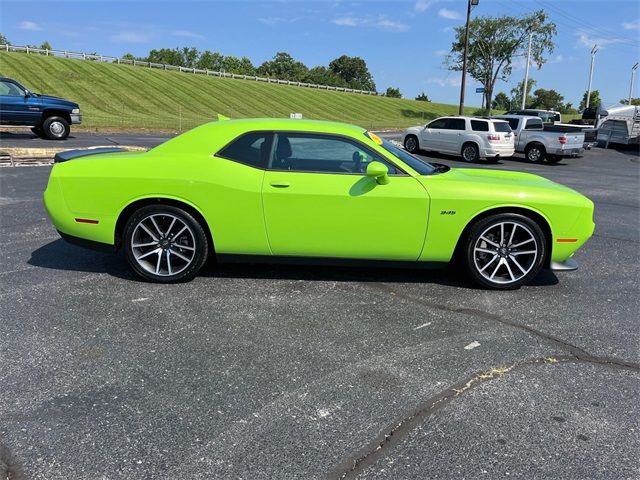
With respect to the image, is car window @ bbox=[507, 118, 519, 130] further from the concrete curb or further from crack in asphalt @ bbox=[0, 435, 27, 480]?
crack in asphalt @ bbox=[0, 435, 27, 480]

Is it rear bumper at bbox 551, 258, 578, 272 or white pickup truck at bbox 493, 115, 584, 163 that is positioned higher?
white pickup truck at bbox 493, 115, 584, 163

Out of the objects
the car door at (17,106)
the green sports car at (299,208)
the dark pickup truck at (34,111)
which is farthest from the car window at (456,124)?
the green sports car at (299,208)

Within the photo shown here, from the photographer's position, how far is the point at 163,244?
4520 mm

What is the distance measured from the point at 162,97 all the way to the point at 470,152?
32188 mm

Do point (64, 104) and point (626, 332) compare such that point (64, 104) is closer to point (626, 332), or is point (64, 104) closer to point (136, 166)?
point (136, 166)

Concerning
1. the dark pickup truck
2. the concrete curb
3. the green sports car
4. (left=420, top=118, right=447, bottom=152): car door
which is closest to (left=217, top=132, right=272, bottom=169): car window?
the green sports car

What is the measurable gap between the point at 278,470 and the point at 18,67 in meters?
48.0

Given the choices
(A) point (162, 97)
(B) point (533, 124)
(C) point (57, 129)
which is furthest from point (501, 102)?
(C) point (57, 129)

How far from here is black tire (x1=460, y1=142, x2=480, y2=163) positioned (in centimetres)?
1838

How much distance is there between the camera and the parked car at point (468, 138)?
18000mm

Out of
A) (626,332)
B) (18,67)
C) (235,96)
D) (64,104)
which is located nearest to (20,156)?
(64,104)

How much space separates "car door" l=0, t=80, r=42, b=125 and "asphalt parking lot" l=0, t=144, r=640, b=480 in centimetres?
1359

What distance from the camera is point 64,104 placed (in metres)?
17.0

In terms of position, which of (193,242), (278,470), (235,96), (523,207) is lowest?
(278,470)
